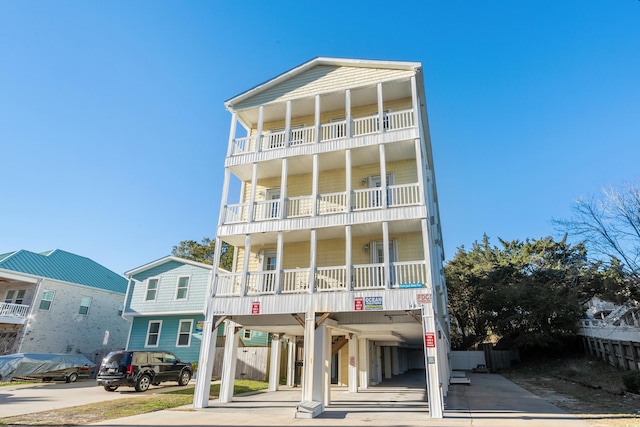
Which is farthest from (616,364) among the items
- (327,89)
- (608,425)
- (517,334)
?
(327,89)

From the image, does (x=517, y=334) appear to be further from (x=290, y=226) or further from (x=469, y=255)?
(x=290, y=226)

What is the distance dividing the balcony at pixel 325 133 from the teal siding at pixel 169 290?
30.9 ft

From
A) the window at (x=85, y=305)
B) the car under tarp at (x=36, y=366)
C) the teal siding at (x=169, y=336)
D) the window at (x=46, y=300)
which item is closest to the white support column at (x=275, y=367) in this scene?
the teal siding at (x=169, y=336)

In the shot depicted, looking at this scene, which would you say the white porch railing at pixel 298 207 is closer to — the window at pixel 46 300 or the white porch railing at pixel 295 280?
the white porch railing at pixel 295 280

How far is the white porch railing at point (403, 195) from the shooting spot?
1347 cm

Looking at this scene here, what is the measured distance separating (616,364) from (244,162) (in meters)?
23.4

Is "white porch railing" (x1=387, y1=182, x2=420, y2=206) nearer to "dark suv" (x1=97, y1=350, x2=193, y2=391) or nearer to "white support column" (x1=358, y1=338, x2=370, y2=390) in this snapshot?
"white support column" (x1=358, y1=338, x2=370, y2=390)

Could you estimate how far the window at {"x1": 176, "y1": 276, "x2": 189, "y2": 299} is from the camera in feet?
73.8

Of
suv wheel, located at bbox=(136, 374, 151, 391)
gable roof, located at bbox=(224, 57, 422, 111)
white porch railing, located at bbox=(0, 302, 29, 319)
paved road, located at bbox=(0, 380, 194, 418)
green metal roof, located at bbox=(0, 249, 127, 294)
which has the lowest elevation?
paved road, located at bbox=(0, 380, 194, 418)

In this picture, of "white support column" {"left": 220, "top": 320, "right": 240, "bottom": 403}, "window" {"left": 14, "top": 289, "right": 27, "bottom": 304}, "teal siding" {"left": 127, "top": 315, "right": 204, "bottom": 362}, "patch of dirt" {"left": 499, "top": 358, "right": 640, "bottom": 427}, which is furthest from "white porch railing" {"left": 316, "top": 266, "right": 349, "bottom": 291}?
"window" {"left": 14, "top": 289, "right": 27, "bottom": 304}

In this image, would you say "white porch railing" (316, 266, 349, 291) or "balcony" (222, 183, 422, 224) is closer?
"white porch railing" (316, 266, 349, 291)

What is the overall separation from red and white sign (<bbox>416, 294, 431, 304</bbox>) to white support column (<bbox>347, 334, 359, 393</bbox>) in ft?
21.0

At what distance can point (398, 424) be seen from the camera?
364 inches

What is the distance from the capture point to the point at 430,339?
1099 centimetres
